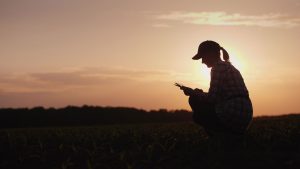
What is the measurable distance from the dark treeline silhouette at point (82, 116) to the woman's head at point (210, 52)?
3103cm

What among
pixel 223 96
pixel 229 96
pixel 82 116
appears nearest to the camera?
pixel 229 96

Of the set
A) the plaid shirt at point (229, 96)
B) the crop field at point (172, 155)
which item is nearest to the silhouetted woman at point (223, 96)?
the plaid shirt at point (229, 96)

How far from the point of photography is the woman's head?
9641 millimetres

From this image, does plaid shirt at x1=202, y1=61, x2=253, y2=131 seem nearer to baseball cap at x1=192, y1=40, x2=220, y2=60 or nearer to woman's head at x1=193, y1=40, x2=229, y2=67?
woman's head at x1=193, y1=40, x2=229, y2=67

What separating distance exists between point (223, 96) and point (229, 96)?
15 cm

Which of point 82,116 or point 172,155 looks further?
Answer: point 82,116

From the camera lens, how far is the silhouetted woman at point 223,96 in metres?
9.30

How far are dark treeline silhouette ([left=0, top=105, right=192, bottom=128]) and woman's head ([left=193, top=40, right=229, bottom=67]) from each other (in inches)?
1222

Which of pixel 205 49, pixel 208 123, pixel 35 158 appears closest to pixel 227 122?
pixel 208 123

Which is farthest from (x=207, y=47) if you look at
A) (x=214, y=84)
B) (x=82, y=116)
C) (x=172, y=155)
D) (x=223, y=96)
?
(x=82, y=116)

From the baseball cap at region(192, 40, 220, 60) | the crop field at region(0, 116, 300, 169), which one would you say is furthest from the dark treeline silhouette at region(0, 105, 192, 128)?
the baseball cap at region(192, 40, 220, 60)

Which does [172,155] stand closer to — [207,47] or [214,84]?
[214,84]

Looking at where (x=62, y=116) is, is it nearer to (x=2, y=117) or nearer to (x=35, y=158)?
(x=2, y=117)

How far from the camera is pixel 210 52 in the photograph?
9.64 metres
